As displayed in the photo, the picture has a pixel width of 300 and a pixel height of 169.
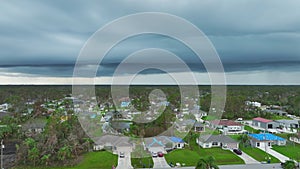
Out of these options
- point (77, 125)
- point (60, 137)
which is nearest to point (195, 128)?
point (77, 125)

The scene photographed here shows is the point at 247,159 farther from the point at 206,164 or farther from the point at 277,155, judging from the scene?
the point at 206,164

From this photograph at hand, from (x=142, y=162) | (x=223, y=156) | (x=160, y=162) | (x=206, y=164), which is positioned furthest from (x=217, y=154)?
(x=206, y=164)

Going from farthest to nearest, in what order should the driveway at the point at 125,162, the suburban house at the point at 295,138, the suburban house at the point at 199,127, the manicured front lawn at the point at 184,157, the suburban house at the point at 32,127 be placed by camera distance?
the suburban house at the point at 199,127
the suburban house at the point at 32,127
the suburban house at the point at 295,138
the manicured front lawn at the point at 184,157
the driveway at the point at 125,162

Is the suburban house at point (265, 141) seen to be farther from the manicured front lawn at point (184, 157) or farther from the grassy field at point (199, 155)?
the manicured front lawn at point (184, 157)

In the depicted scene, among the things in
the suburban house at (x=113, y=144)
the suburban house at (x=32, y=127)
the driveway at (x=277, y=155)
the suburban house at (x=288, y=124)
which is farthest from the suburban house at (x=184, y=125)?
the suburban house at (x=32, y=127)

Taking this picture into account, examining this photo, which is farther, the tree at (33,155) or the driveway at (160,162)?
the tree at (33,155)

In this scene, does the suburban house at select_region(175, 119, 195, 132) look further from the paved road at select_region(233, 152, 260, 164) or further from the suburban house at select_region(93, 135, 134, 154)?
the paved road at select_region(233, 152, 260, 164)

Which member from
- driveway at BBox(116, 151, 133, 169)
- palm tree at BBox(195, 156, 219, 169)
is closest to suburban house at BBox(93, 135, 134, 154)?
driveway at BBox(116, 151, 133, 169)
